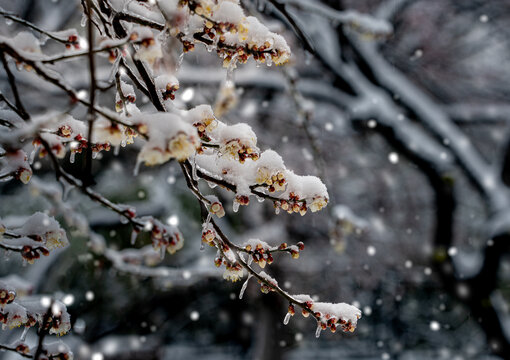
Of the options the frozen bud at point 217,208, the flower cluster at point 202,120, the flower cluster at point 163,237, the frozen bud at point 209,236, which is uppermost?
the flower cluster at point 202,120

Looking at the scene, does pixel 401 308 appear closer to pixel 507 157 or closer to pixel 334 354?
pixel 334 354

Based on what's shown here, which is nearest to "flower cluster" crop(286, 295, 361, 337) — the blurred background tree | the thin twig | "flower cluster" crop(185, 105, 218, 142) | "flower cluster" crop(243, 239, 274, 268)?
"flower cluster" crop(243, 239, 274, 268)

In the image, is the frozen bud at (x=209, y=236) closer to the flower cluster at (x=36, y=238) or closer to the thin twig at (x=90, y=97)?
the thin twig at (x=90, y=97)

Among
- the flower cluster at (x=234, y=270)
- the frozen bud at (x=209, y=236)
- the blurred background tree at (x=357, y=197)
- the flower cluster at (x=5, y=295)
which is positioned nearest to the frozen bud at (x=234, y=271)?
the flower cluster at (x=234, y=270)

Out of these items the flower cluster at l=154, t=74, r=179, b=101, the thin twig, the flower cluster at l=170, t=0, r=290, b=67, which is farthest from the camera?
the flower cluster at l=154, t=74, r=179, b=101

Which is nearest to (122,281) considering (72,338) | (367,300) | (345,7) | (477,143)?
(72,338)

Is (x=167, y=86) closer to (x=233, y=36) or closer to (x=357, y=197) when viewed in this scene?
(x=233, y=36)

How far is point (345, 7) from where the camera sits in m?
6.70

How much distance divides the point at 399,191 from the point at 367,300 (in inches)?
95.3

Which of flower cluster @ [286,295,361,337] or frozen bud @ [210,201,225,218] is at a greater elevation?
frozen bud @ [210,201,225,218]

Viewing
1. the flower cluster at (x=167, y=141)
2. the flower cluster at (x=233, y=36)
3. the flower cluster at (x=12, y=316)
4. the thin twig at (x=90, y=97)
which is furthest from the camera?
the flower cluster at (x=12, y=316)

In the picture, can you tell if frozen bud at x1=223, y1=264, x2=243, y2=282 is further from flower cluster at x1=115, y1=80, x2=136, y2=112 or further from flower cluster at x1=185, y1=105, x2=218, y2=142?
flower cluster at x1=115, y1=80, x2=136, y2=112

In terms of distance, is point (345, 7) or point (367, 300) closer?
point (345, 7)

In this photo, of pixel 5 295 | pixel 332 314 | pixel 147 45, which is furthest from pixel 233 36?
pixel 5 295
